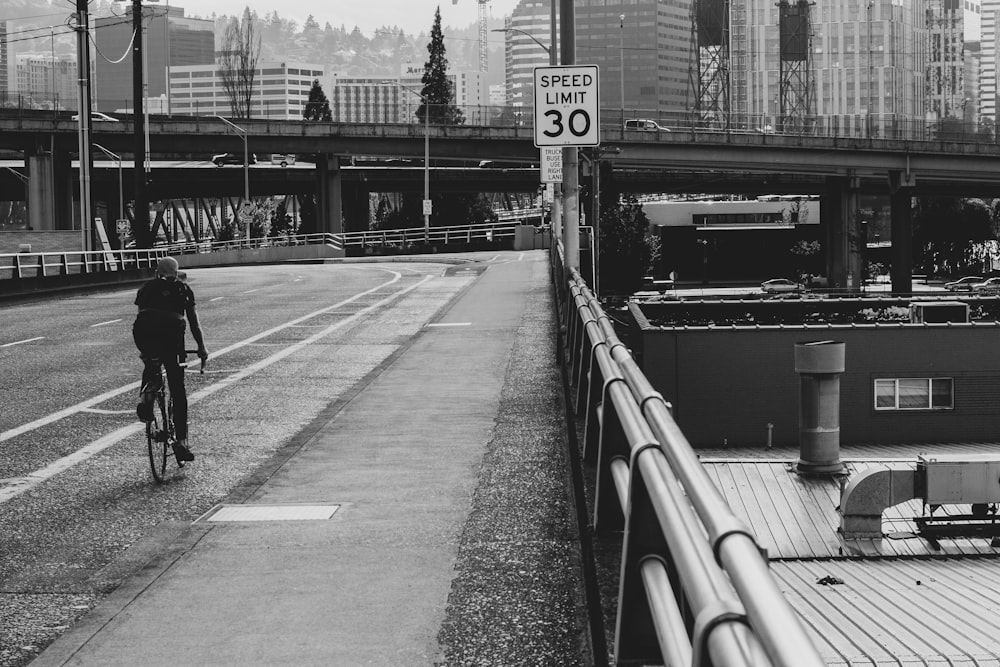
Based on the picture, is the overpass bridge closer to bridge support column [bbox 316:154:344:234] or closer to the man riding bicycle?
bridge support column [bbox 316:154:344:234]

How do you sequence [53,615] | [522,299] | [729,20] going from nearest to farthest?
[53,615]
[522,299]
[729,20]

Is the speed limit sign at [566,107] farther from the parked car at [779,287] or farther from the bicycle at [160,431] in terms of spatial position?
the parked car at [779,287]

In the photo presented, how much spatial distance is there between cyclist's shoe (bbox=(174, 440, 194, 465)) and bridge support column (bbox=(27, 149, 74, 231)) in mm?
77400

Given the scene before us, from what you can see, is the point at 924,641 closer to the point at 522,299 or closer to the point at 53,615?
the point at 522,299

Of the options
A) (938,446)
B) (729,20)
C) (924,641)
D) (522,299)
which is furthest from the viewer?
(729,20)

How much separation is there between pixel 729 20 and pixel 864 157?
70255 mm

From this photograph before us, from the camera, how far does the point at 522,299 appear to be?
114 feet

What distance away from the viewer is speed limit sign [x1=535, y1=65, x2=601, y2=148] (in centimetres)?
1802

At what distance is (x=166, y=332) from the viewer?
11.6 metres

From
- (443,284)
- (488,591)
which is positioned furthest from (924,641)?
(443,284)

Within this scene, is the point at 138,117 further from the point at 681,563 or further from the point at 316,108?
the point at 316,108

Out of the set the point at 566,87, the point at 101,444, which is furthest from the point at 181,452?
the point at 566,87

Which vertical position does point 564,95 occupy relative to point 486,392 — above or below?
above

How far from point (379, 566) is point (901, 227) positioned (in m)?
92.8
